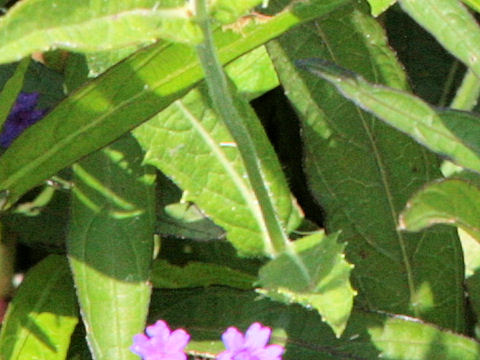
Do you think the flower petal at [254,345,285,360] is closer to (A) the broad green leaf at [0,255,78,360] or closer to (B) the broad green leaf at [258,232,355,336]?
(B) the broad green leaf at [258,232,355,336]

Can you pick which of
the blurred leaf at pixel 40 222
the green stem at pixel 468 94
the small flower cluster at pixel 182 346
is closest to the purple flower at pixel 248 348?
the small flower cluster at pixel 182 346

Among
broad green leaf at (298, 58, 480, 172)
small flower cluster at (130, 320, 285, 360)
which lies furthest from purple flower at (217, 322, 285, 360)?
broad green leaf at (298, 58, 480, 172)

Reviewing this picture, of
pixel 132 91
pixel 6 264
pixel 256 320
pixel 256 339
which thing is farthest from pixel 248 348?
pixel 6 264

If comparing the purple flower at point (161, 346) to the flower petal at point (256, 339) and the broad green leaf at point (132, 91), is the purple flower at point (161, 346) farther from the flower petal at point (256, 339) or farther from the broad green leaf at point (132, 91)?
the broad green leaf at point (132, 91)

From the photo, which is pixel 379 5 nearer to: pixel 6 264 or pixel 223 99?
pixel 223 99

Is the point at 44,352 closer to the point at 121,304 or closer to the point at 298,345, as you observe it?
the point at 121,304

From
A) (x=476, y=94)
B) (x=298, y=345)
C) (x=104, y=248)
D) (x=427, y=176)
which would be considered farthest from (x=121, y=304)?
(x=476, y=94)
